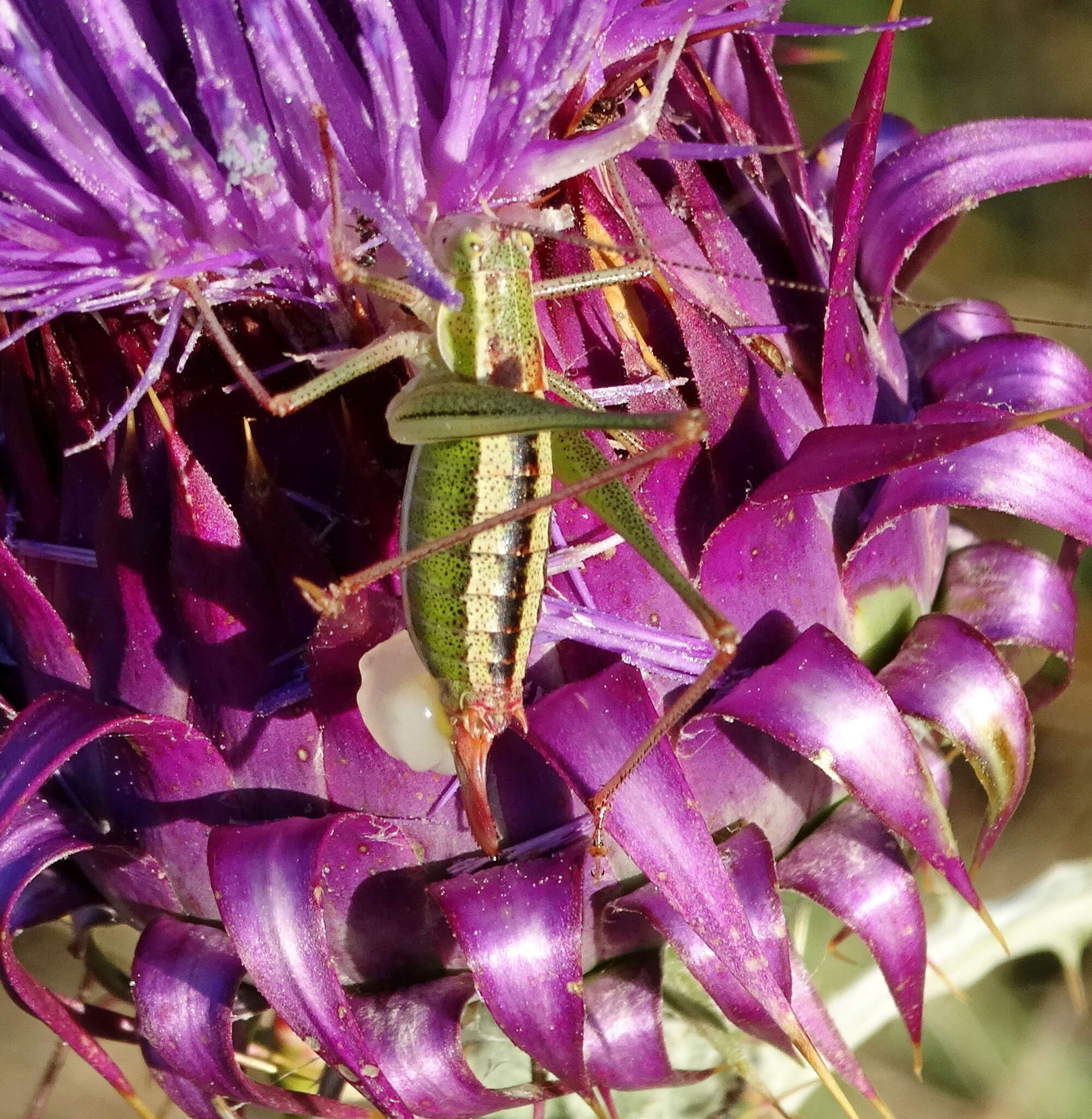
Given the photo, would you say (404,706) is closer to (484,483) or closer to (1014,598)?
(484,483)

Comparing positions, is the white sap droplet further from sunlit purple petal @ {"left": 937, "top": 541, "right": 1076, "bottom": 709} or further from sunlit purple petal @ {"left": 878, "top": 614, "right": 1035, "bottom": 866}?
sunlit purple petal @ {"left": 937, "top": 541, "right": 1076, "bottom": 709}

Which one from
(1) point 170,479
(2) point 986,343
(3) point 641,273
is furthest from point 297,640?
(2) point 986,343

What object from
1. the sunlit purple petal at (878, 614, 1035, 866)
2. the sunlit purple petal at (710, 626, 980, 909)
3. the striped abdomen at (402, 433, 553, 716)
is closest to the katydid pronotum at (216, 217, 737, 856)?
the striped abdomen at (402, 433, 553, 716)

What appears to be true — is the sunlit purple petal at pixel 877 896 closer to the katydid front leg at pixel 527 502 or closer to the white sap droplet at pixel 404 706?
the katydid front leg at pixel 527 502

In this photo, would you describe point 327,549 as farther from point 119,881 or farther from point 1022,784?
point 1022,784

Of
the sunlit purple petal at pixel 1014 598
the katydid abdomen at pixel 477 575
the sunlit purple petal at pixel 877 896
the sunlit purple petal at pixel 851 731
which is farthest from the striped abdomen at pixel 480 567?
the sunlit purple petal at pixel 1014 598

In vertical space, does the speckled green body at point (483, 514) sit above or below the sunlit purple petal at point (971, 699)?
above

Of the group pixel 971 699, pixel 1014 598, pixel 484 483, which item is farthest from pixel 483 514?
pixel 1014 598
